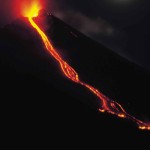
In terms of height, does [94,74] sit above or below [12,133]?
above

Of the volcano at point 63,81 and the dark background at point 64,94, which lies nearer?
the dark background at point 64,94

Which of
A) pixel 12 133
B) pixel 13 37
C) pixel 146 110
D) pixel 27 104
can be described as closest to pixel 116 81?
pixel 146 110

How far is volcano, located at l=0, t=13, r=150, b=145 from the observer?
18359 millimetres

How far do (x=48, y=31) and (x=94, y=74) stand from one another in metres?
7.46

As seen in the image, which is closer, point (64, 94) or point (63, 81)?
point (64, 94)

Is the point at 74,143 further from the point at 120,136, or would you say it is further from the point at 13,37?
the point at 13,37

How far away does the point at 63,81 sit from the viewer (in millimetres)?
24109

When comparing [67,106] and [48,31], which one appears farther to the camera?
[48,31]

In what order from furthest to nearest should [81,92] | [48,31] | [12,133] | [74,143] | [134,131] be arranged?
1. [48,31]
2. [81,92]
3. [134,131]
4. [74,143]
5. [12,133]

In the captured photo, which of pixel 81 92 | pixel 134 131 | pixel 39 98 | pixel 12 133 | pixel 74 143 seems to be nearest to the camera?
pixel 12 133

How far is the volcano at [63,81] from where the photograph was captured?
18.4m

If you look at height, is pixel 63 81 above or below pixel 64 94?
above

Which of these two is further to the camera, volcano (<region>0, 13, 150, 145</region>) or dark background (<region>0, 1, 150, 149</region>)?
volcano (<region>0, 13, 150, 145</region>)

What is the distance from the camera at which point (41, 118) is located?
58.2 ft
